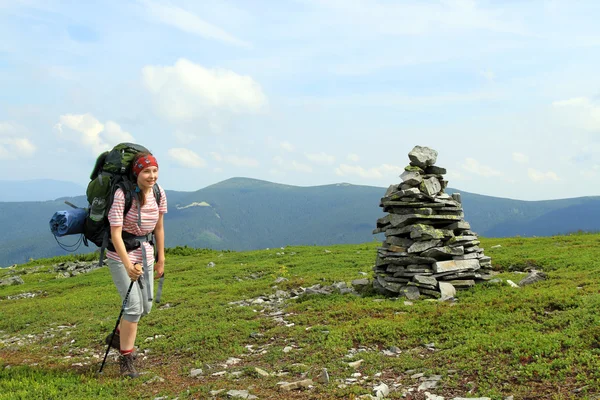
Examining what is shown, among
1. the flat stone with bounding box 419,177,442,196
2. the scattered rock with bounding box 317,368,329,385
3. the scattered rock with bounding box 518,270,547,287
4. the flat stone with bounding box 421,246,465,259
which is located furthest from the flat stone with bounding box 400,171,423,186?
the scattered rock with bounding box 317,368,329,385

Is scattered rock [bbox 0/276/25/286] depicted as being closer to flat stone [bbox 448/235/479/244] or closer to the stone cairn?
the stone cairn

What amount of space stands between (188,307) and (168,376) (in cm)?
696

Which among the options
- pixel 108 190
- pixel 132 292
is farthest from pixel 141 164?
pixel 132 292

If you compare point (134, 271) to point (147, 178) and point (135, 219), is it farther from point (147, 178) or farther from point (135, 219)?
point (147, 178)

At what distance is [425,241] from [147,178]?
8.85 meters

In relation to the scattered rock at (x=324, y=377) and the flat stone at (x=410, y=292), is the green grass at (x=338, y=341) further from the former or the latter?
the flat stone at (x=410, y=292)

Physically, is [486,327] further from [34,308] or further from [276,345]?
[34,308]

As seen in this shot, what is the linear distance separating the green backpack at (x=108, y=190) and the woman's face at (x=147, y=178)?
0.18 meters

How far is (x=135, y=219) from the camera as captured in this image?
338 inches

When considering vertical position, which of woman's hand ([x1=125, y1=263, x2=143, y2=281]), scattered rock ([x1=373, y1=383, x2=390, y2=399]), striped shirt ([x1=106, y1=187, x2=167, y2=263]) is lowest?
scattered rock ([x1=373, y1=383, x2=390, y2=399])

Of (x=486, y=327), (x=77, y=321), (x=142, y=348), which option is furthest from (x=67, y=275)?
(x=486, y=327)

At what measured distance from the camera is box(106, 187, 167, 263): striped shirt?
323 inches

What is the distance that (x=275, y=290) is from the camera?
1692cm

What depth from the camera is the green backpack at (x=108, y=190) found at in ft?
27.5
